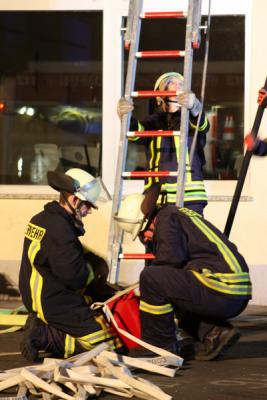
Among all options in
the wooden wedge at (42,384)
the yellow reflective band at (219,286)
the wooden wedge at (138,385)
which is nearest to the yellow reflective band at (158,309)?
the yellow reflective band at (219,286)

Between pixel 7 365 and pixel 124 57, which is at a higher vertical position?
pixel 124 57

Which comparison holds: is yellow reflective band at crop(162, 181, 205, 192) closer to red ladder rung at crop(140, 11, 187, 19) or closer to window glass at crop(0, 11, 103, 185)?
red ladder rung at crop(140, 11, 187, 19)

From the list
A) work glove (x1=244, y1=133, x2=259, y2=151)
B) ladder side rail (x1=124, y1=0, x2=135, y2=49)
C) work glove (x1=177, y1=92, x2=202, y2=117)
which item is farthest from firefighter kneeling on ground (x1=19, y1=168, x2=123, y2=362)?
ladder side rail (x1=124, y1=0, x2=135, y2=49)

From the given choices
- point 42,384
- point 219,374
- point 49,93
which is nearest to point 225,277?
point 219,374

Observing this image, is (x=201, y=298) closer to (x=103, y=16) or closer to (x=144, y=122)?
(x=144, y=122)

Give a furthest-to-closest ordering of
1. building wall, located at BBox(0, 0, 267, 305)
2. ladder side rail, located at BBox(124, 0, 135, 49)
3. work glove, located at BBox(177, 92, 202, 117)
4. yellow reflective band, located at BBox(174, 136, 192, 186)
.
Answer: building wall, located at BBox(0, 0, 267, 305) → ladder side rail, located at BBox(124, 0, 135, 49) → yellow reflective band, located at BBox(174, 136, 192, 186) → work glove, located at BBox(177, 92, 202, 117)

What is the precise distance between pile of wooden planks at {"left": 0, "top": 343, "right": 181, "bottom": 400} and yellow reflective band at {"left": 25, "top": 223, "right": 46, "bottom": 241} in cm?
92

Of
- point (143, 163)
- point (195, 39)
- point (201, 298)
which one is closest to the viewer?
point (201, 298)

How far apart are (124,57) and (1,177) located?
1.47 m

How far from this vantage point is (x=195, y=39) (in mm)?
7016

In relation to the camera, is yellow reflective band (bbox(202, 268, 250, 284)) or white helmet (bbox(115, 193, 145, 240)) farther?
white helmet (bbox(115, 193, 145, 240))

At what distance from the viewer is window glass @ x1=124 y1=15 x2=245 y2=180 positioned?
850 cm

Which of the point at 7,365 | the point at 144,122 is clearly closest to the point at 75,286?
the point at 7,365

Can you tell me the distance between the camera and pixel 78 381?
517cm
